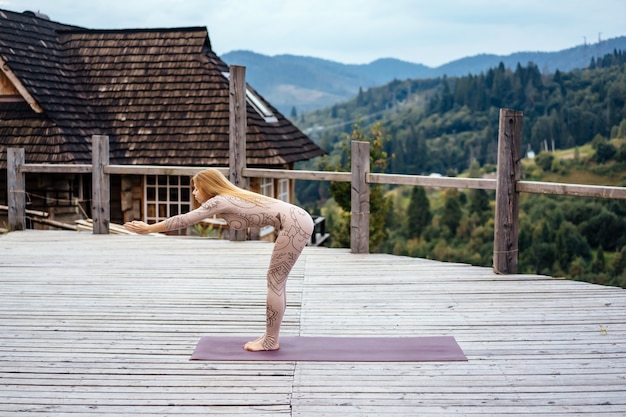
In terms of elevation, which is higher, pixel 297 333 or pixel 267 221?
pixel 267 221

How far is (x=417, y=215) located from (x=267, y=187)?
39.8 m

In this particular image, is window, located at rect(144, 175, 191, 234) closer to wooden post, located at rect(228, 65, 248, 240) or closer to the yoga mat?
wooden post, located at rect(228, 65, 248, 240)

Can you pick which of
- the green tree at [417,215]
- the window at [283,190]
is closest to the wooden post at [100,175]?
the window at [283,190]

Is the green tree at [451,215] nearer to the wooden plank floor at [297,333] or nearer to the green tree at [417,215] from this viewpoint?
the green tree at [417,215]

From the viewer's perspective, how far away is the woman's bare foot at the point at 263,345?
5475 mm

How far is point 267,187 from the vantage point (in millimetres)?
18344

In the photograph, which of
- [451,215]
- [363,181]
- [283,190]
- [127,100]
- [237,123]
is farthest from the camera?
[451,215]

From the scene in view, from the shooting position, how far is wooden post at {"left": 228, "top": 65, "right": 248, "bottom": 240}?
10.2m

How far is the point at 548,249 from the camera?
4819 cm

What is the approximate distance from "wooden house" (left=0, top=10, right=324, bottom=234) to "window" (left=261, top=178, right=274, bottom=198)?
28mm

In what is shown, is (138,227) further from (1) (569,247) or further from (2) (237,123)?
(1) (569,247)

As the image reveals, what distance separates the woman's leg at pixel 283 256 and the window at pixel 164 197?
1258 centimetres

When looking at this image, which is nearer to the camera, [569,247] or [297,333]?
[297,333]

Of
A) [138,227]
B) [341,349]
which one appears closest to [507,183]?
[341,349]
